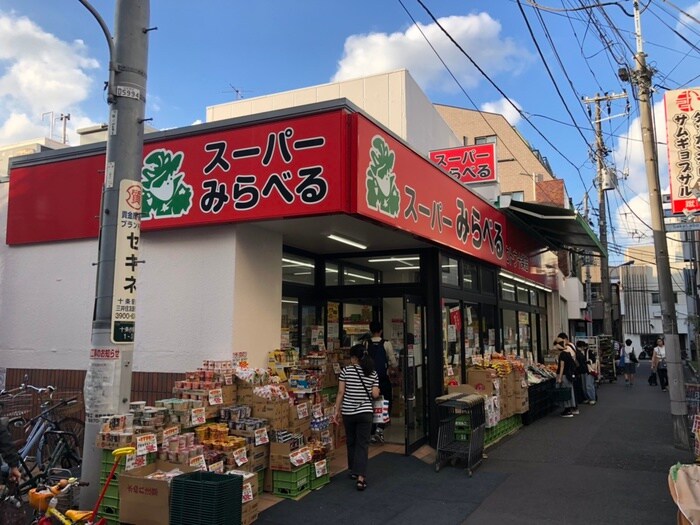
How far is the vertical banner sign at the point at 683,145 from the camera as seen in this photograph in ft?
28.3

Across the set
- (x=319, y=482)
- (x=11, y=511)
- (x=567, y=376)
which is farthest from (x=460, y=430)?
(x=567, y=376)

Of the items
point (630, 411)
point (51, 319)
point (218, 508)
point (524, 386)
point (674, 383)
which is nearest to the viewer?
point (218, 508)

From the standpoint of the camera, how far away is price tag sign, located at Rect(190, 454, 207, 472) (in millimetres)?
5504

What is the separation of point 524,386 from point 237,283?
288 inches

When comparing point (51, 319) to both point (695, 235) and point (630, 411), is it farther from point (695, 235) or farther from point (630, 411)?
point (695, 235)

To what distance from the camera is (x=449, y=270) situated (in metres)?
10.4

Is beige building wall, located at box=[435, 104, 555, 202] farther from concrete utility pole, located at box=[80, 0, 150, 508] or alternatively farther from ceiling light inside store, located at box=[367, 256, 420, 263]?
concrete utility pole, located at box=[80, 0, 150, 508]

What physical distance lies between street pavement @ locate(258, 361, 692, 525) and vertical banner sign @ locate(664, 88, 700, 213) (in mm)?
4127

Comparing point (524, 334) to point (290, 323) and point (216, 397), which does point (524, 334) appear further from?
point (216, 397)

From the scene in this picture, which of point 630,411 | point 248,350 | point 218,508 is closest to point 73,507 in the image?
point 218,508

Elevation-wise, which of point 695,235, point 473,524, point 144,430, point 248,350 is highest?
point 695,235

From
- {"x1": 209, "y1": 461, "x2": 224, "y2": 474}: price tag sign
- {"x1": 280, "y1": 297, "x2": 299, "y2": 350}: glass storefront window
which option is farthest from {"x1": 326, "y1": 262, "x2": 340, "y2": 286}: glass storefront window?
{"x1": 209, "y1": 461, "x2": 224, "y2": 474}: price tag sign

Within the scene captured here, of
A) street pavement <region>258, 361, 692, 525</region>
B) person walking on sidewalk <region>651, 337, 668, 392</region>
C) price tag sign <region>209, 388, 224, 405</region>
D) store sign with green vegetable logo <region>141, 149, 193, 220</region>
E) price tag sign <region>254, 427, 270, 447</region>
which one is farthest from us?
person walking on sidewalk <region>651, 337, 668, 392</region>

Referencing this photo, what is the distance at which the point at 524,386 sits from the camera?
38.1 ft
